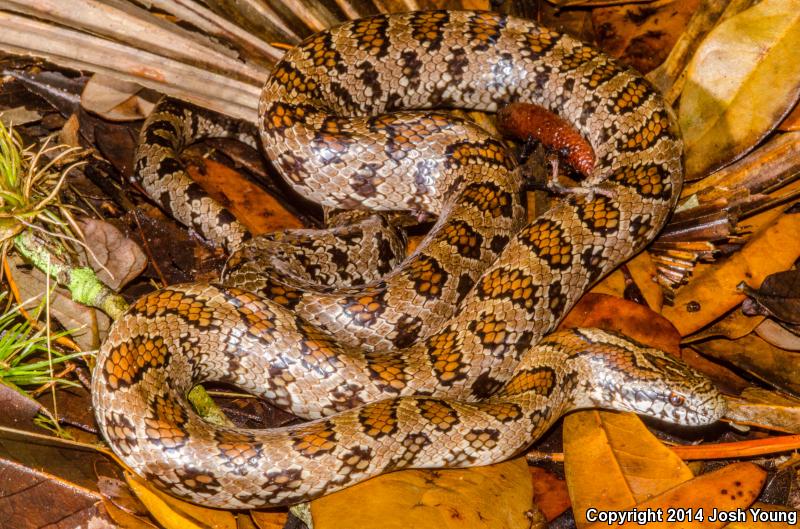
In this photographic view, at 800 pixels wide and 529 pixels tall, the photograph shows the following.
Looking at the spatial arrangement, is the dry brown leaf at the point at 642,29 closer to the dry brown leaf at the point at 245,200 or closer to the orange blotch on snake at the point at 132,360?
the dry brown leaf at the point at 245,200

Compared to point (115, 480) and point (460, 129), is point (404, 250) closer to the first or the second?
point (460, 129)

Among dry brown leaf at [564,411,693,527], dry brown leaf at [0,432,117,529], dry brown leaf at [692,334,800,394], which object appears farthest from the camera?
dry brown leaf at [692,334,800,394]

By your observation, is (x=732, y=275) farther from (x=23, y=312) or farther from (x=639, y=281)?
(x=23, y=312)

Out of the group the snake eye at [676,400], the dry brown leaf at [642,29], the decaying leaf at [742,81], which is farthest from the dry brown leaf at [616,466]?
the dry brown leaf at [642,29]

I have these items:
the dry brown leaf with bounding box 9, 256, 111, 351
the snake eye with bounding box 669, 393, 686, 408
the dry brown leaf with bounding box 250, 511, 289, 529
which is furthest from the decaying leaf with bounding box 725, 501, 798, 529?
the dry brown leaf with bounding box 9, 256, 111, 351

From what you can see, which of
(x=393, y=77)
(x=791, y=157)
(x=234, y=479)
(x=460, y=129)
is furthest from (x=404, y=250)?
(x=791, y=157)

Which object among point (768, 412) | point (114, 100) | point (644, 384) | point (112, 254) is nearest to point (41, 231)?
point (112, 254)

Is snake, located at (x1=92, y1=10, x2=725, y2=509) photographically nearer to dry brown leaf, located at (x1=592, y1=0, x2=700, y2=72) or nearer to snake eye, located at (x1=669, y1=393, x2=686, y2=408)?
snake eye, located at (x1=669, y1=393, x2=686, y2=408)
